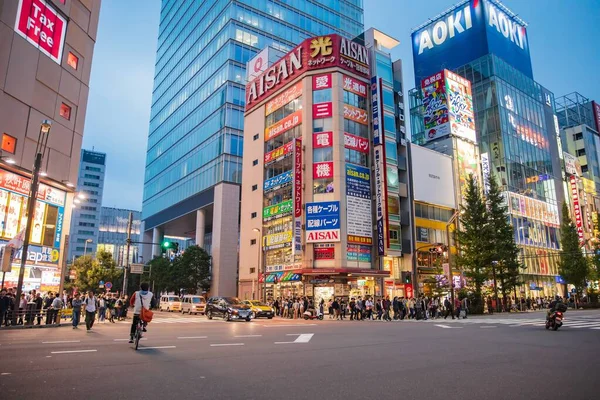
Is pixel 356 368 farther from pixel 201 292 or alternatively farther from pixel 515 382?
pixel 201 292

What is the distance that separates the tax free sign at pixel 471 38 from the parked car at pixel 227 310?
208ft

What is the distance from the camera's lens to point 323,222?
42.2 m

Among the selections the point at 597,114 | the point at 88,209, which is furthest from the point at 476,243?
the point at 88,209

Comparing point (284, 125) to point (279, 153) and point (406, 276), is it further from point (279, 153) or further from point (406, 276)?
point (406, 276)

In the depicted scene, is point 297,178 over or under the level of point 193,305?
over

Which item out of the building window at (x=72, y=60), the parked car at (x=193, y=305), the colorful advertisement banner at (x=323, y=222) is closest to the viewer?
the building window at (x=72, y=60)

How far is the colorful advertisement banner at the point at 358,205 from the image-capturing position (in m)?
42.6

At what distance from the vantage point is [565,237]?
190 feet

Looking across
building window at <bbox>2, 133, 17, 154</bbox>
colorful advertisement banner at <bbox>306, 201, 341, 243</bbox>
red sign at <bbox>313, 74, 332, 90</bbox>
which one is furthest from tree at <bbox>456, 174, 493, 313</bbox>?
building window at <bbox>2, 133, 17, 154</bbox>

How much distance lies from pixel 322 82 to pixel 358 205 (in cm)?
1429

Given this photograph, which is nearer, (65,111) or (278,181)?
(65,111)

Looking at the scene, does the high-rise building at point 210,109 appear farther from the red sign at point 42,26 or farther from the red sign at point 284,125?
the red sign at point 42,26

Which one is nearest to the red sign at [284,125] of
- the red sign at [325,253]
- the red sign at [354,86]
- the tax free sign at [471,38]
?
the red sign at [354,86]

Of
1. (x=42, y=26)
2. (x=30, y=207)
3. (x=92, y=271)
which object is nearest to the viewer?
(x=30, y=207)
